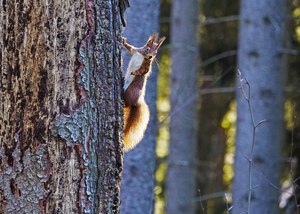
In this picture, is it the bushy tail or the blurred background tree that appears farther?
the blurred background tree

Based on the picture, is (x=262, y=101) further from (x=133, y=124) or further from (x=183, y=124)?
(x=133, y=124)

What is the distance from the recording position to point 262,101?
845cm

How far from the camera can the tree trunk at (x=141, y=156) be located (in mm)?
5746

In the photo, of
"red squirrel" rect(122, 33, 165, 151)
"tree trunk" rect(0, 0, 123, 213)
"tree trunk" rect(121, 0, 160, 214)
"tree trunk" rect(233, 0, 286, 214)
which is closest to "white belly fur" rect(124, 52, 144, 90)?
"red squirrel" rect(122, 33, 165, 151)

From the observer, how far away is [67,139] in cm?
306

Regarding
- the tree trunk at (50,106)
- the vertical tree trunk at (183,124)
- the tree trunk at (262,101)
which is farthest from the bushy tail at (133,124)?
the vertical tree trunk at (183,124)

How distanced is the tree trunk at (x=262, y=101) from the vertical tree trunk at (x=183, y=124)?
1.93 m

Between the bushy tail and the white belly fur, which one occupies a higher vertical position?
the white belly fur

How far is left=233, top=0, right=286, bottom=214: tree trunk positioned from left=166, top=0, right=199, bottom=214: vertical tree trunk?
1934 millimetres

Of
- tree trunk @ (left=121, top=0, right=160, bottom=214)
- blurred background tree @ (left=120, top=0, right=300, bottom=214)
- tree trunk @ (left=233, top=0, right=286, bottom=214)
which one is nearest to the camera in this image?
tree trunk @ (left=121, top=0, right=160, bottom=214)

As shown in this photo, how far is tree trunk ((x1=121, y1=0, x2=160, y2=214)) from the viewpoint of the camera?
18.9ft

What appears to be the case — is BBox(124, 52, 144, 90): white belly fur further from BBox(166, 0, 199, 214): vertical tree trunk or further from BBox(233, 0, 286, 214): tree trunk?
BBox(166, 0, 199, 214): vertical tree trunk

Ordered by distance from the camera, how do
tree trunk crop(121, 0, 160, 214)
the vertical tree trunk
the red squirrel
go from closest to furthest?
1. the red squirrel
2. tree trunk crop(121, 0, 160, 214)
3. the vertical tree trunk

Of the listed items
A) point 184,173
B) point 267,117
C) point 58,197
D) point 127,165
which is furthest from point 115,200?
point 184,173
